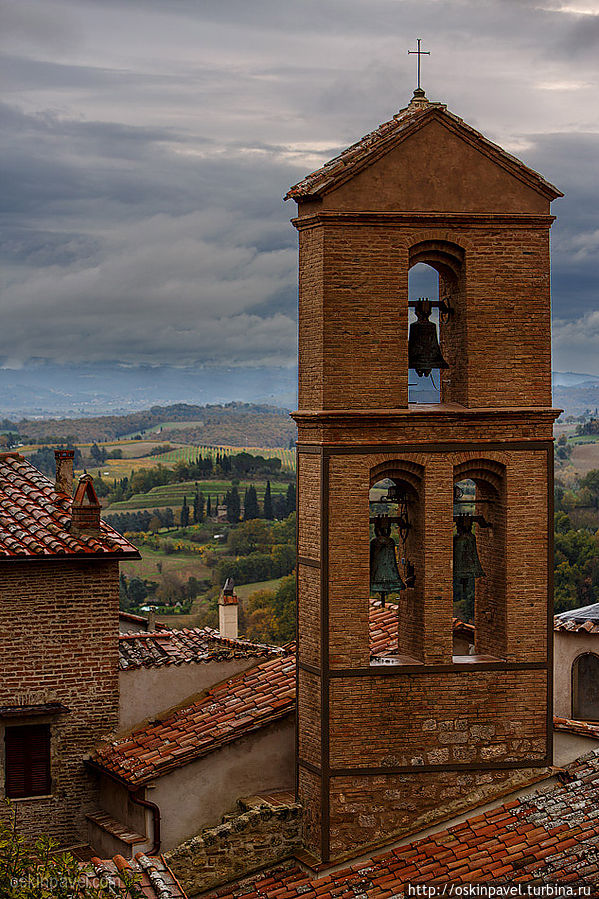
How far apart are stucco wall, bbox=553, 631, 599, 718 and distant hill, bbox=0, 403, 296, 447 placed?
122225 millimetres

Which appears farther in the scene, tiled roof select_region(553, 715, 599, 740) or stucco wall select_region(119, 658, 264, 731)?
stucco wall select_region(119, 658, 264, 731)

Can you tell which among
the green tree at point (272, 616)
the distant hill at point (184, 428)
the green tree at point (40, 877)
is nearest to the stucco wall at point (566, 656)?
the green tree at point (40, 877)

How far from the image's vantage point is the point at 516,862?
11.4 m

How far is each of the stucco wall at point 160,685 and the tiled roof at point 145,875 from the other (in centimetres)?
316

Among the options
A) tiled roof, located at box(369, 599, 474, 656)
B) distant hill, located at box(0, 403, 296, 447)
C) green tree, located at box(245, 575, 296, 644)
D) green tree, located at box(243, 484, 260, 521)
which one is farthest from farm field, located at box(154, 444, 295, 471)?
tiled roof, located at box(369, 599, 474, 656)

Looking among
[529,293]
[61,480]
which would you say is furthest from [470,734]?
[61,480]

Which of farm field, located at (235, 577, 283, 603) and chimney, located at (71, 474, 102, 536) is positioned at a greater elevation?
chimney, located at (71, 474, 102, 536)

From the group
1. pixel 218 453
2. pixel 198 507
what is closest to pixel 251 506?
pixel 198 507

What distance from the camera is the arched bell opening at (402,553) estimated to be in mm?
12945

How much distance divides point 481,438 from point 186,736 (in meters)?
4.91

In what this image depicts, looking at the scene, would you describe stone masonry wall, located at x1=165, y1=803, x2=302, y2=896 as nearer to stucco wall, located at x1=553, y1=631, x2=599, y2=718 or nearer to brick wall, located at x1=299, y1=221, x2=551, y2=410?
brick wall, located at x1=299, y1=221, x2=551, y2=410

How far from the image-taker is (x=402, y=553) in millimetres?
13500

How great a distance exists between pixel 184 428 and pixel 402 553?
15091 centimetres

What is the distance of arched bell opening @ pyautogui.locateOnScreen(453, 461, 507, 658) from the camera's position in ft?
42.8
